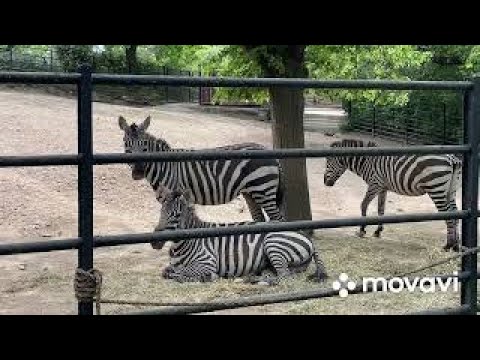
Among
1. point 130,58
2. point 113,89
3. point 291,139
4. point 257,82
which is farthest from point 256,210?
point 130,58

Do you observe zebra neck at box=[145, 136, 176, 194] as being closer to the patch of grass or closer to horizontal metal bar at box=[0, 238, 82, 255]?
the patch of grass

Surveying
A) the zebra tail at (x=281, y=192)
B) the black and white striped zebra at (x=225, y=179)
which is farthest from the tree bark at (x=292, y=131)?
the black and white striped zebra at (x=225, y=179)

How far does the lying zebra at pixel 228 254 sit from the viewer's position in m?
8.09

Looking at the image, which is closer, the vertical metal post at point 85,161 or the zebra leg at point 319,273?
the vertical metal post at point 85,161

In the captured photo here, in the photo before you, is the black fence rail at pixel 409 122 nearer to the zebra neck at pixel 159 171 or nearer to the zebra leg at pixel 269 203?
the zebra leg at pixel 269 203

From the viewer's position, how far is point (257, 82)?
328 centimetres

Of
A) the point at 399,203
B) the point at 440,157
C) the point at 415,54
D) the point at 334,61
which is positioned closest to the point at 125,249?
the point at 334,61

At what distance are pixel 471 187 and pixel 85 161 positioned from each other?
204cm

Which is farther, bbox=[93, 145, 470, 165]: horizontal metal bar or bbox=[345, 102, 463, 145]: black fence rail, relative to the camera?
bbox=[345, 102, 463, 145]: black fence rail

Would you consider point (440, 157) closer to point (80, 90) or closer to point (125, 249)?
point (125, 249)

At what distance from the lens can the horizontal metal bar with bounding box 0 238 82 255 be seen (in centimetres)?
280

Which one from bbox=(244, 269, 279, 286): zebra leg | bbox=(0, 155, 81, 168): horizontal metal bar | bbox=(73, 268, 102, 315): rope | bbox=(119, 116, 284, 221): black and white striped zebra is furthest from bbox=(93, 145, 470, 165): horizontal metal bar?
bbox=(119, 116, 284, 221): black and white striped zebra

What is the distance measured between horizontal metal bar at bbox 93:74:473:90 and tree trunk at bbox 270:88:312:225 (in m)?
6.89
